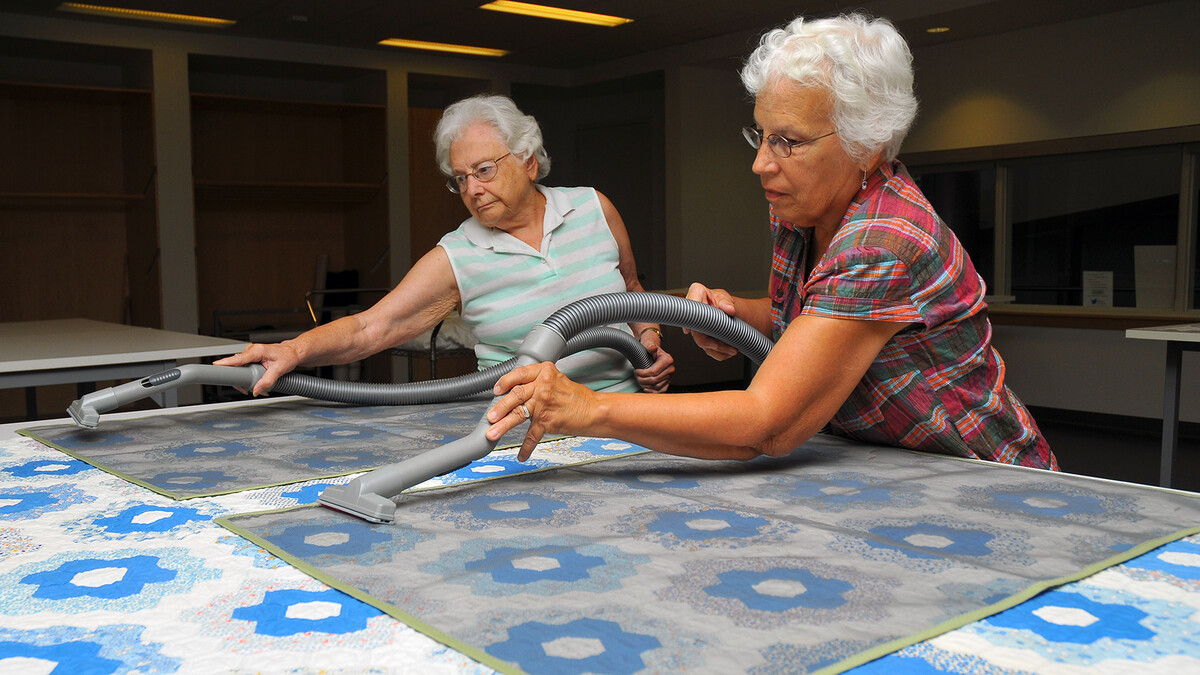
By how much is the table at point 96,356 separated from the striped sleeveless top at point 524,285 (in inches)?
32.3

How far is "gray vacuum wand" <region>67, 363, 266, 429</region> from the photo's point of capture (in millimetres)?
1612

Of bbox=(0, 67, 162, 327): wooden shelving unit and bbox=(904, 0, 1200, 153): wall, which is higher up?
bbox=(904, 0, 1200, 153): wall

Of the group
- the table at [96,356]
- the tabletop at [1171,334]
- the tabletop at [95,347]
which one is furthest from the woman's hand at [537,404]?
the tabletop at [1171,334]

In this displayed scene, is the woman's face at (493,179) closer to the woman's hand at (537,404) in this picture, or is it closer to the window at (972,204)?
the woman's hand at (537,404)

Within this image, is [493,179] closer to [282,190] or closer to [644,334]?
[644,334]

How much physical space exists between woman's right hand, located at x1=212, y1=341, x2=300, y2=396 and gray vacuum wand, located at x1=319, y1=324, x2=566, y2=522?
2.43 feet

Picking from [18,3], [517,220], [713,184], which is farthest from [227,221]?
[517,220]

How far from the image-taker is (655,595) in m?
0.80

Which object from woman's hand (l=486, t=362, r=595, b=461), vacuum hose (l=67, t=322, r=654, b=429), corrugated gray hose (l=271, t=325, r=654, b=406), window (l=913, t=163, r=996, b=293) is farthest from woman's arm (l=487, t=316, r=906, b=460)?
window (l=913, t=163, r=996, b=293)

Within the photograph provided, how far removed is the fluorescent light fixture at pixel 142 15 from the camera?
18.5ft

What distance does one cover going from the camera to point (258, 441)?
1547mm

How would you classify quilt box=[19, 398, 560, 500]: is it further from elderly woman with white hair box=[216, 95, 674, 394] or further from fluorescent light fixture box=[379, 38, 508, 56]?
fluorescent light fixture box=[379, 38, 508, 56]

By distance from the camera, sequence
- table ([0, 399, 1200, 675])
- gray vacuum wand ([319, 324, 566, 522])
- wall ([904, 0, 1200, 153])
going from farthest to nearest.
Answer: wall ([904, 0, 1200, 153]), gray vacuum wand ([319, 324, 566, 522]), table ([0, 399, 1200, 675])

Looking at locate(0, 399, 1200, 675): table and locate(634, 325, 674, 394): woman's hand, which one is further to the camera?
locate(634, 325, 674, 394): woman's hand
